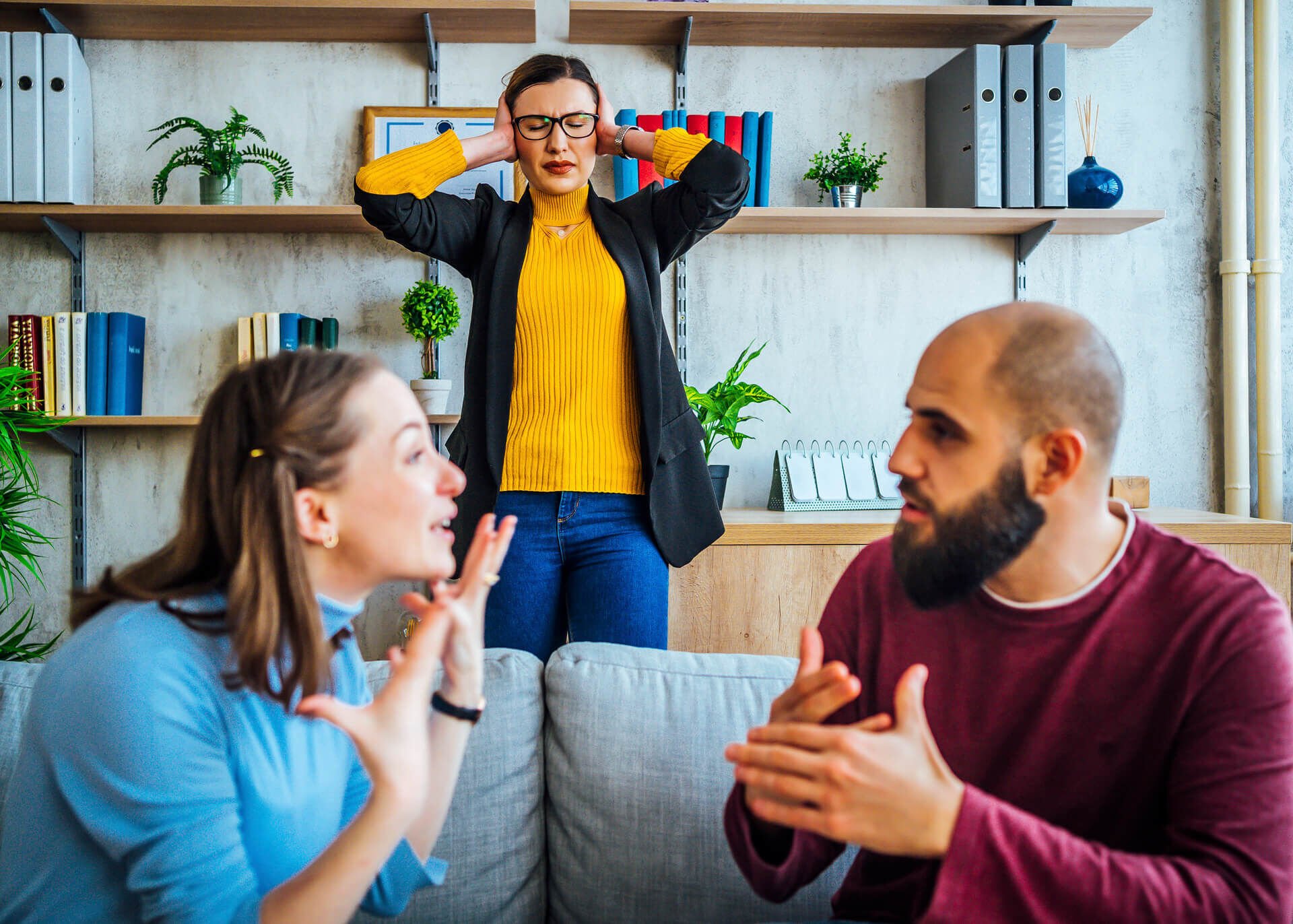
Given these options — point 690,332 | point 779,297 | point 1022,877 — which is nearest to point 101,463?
point 690,332

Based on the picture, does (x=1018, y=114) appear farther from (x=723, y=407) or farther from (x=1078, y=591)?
(x=1078, y=591)

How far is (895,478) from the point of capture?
9.15 feet

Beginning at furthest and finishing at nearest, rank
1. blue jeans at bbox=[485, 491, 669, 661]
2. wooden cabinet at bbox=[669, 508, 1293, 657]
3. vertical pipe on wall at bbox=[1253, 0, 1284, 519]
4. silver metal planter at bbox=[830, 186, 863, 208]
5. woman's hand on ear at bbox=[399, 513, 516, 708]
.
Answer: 1. vertical pipe on wall at bbox=[1253, 0, 1284, 519]
2. silver metal planter at bbox=[830, 186, 863, 208]
3. wooden cabinet at bbox=[669, 508, 1293, 657]
4. blue jeans at bbox=[485, 491, 669, 661]
5. woman's hand on ear at bbox=[399, 513, 516, 708]

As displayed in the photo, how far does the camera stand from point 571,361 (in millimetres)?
1883

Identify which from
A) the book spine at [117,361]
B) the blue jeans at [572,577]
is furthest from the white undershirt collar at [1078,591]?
the book spine at [117,361]

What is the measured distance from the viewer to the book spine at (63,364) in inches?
106

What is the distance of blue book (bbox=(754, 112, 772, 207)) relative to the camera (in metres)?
2.78

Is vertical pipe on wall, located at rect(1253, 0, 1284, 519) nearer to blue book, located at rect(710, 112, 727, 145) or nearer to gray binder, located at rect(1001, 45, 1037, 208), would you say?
gray binder, located at rect(1001, 45, 1037, 208)

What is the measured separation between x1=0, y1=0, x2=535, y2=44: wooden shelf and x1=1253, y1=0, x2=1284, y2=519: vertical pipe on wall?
2.13 m

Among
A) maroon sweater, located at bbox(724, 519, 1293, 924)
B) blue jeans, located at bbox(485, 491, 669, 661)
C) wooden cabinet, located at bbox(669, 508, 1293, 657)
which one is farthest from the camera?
wooden cabinet, located at bbox(669, 508, 1293, 657)

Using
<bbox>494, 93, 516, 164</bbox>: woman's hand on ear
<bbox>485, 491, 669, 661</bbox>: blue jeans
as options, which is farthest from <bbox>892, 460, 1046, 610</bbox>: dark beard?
<bbox>494, 93, 516, 164</bbox>: woman's hand on ear

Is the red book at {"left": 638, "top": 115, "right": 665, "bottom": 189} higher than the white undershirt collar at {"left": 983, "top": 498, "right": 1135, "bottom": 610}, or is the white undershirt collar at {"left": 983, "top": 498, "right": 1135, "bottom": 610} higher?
the red book at {"left": 638, "top": 115, "right": 665, "bottom": 189}

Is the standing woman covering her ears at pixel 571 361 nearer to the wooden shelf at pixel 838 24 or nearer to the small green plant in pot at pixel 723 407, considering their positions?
the small green plant in pot at pixel 723 407

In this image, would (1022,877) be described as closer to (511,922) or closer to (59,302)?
(511,922)
